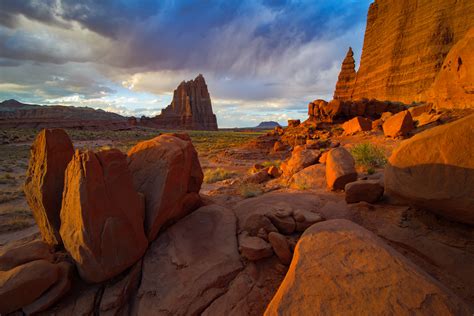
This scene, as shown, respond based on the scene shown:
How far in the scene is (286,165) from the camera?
32.6 ft

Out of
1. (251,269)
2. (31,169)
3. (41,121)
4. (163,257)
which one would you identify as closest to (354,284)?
(251,269)

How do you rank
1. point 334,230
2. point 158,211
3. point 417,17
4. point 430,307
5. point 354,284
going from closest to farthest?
point 430,307
point 354,284
point 334,230
point 158,211
point 417,17

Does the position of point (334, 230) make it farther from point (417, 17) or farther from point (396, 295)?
point (417, 17)

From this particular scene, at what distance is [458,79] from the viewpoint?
15781 millimetres

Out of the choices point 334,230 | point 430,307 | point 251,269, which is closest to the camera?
point 430,307

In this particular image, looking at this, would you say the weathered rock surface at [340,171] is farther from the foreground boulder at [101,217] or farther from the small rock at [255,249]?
the foreground boulder at [101,217]

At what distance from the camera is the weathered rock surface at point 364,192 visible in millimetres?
5004

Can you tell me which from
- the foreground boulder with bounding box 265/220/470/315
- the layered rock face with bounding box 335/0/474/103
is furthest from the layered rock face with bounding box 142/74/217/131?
the foreground boulder with bounding box 265/220/470/315

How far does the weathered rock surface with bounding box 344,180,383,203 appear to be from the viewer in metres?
5.00

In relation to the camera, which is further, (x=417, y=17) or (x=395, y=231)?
(x=417, y=17)

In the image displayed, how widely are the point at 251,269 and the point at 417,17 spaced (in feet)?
169

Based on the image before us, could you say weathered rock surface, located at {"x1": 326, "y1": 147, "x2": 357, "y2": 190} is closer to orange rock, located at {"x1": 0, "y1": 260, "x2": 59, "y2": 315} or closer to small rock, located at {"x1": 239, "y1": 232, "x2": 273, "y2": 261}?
small rock, located at {"x1": 239, "y1": 232, "x2": 273, "y2": 261}

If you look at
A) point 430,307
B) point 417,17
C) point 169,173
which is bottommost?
point 430,307

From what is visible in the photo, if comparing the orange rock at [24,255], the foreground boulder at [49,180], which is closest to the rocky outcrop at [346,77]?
the foreground boulder at [49,180]
